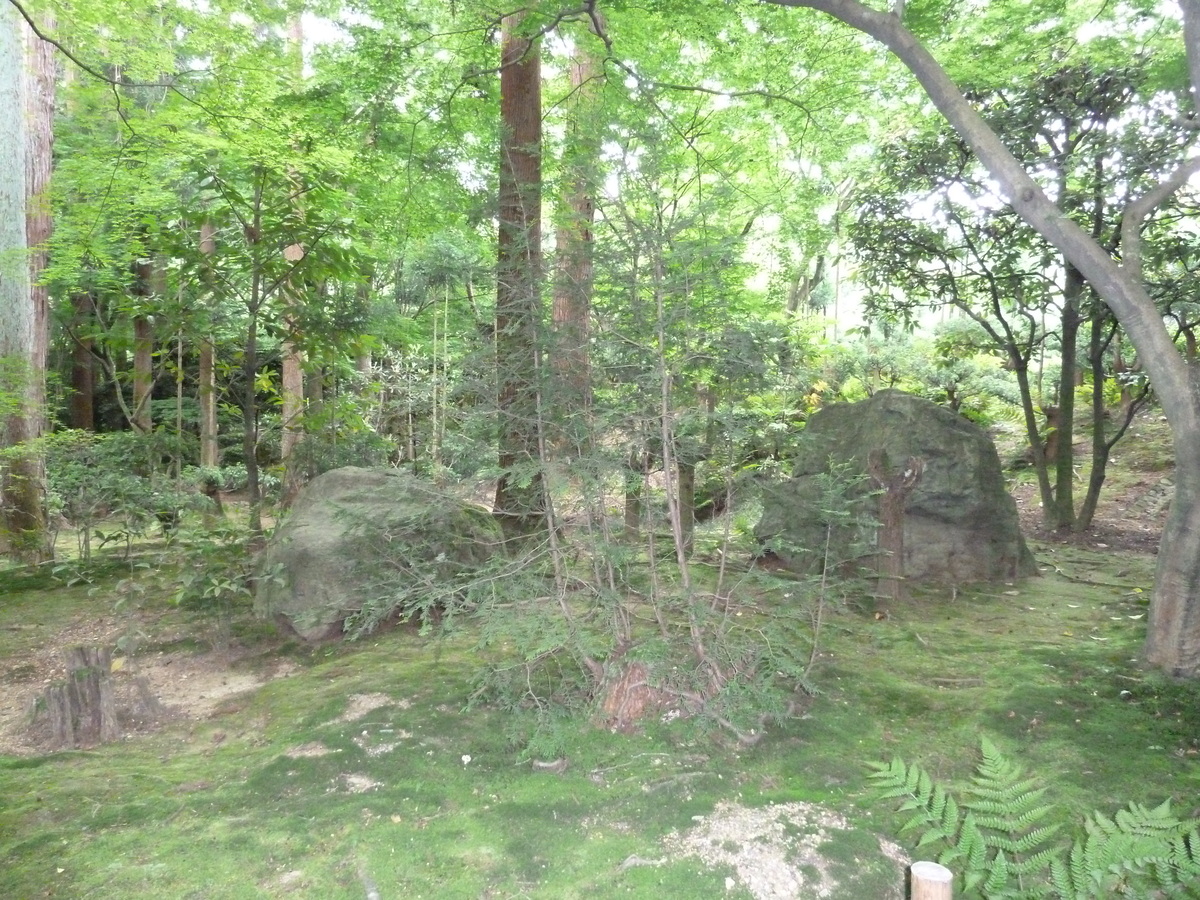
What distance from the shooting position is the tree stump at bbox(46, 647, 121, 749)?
3.78 metres

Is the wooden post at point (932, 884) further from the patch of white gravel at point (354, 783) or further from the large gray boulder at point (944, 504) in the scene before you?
the large gray boulder at point (944, 504)

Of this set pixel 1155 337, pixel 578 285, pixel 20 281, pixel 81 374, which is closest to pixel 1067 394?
pixel 1155 337

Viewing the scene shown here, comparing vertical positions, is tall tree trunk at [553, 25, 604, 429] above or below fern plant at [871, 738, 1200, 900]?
above

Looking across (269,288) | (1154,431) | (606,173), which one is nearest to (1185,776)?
(606,173)

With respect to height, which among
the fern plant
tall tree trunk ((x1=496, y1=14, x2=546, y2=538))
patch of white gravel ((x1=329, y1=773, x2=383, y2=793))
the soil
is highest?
tall tree trunk ((x1=496, y1=14, x2=546, y2=538))

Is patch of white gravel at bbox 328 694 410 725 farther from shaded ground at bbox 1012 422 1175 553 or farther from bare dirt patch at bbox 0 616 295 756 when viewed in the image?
shaded ground at bbox 1012 422 1175 553

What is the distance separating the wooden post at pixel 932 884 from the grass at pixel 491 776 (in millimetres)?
746

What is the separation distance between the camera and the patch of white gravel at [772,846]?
2.57 m

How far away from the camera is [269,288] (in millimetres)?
6387

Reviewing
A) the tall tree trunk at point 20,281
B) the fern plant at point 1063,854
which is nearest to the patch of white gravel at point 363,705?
the fern plant at point 1063,854

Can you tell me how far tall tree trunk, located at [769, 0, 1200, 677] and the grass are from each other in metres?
0.35

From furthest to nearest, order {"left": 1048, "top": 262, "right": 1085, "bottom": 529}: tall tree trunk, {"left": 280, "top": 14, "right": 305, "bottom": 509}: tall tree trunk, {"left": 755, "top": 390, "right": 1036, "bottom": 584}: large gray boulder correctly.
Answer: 1. {"left": 1048, "top": 262, "right": 1085, "bottom": 529}: tall tree trunk
2. {"left": 280, "top": 14, "right": 305, "bottom": 509}: tall tree trunk
3. {"left": 755, "top": 390, "right": 1036, "bottom": 584}: large gray boulder

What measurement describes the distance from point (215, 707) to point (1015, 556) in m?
6.07

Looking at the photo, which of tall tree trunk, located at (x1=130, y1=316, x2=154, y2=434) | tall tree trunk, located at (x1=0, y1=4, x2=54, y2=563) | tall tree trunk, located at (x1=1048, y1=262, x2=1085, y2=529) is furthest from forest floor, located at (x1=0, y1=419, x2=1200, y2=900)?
tall tree trunk, located at (x1=130, y1=316, x2=154, y2=434)
